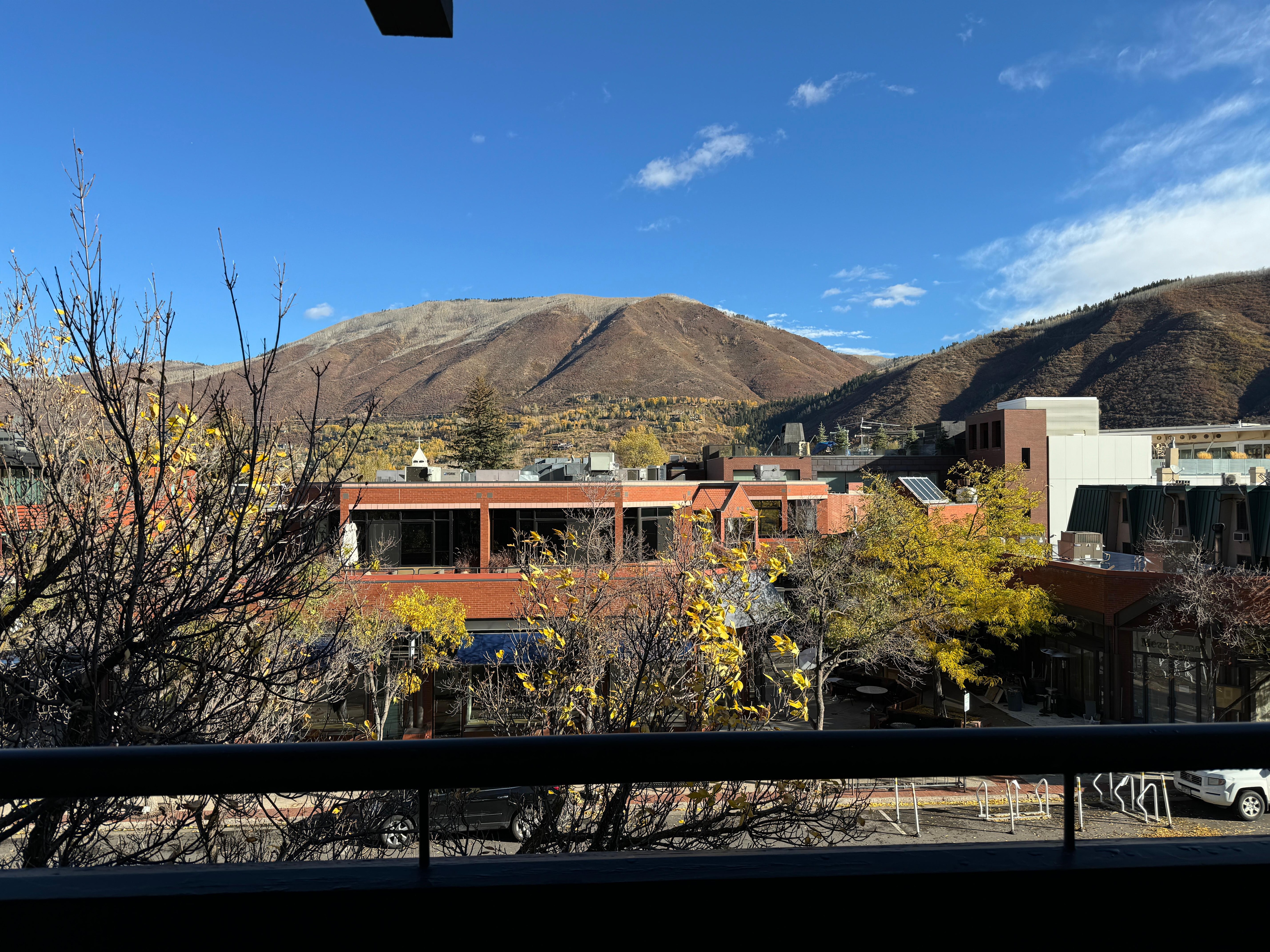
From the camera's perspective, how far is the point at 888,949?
1.52 meters

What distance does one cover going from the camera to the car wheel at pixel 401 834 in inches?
128

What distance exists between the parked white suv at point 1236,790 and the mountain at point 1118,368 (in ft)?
326

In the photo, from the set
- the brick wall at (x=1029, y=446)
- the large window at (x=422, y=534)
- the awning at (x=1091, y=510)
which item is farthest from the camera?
the brick wall at (x=1029, y=446)

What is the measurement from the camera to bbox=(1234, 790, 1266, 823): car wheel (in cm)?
226

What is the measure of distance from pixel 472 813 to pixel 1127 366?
126m

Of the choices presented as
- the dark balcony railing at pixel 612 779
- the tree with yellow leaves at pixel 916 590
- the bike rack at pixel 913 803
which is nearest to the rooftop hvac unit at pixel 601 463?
the tree with yellow leaves at pixel 916 590

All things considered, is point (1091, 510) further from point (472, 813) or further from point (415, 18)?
point (415, 18)

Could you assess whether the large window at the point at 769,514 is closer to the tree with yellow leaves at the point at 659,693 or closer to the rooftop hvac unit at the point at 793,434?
the tree with yellow leaves at the point at 659,693

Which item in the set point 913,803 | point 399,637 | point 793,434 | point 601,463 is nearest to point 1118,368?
point 793,434

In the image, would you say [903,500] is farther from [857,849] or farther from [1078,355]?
[1078,355]

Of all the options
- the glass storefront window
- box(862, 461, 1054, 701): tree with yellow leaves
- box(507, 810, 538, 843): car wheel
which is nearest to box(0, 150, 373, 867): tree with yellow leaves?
box(507, 810, 538, 843): car wheel

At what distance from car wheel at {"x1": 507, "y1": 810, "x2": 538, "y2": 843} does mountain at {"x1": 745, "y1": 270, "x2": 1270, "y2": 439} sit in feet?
320

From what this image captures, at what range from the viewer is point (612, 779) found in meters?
1.54

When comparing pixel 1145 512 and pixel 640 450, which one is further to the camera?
pixel 640 450
